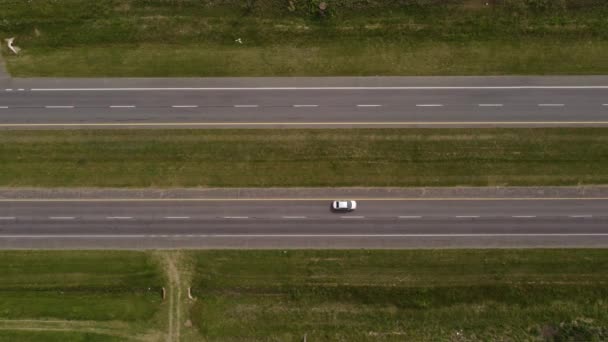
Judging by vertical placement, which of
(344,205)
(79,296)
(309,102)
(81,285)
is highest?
(309,102)

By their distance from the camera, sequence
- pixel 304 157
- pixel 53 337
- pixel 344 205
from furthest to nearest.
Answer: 1. pixel 304 157
2. pixel 344 205
3. pixel 53 337

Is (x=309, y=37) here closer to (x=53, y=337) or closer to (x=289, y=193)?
(x=289, y=193)

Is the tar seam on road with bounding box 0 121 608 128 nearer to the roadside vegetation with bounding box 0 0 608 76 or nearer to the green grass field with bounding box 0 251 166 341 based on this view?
the roadside vegetation with bounding box 0 0 608 76

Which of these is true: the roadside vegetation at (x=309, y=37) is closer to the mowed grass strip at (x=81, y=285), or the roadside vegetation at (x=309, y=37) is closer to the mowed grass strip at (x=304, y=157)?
the mowed grass strip at (x=304, y=157)

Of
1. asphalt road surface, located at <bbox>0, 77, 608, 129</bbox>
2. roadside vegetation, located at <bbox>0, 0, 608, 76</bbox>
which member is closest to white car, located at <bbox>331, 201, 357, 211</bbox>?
asphalt road surface, located at <bbox>0, 77, 608, 129</bbox>

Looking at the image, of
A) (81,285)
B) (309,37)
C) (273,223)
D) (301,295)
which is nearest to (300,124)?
(309,37)
